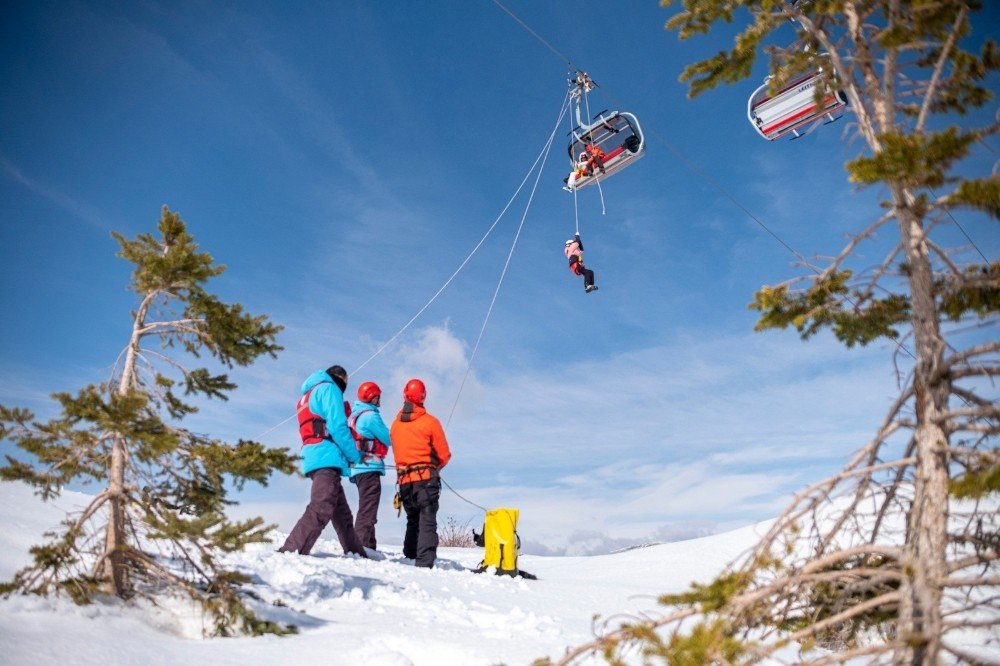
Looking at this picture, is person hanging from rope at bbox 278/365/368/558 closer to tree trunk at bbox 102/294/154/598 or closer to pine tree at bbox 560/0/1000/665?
tree trunk at bbox 102/294/154/598

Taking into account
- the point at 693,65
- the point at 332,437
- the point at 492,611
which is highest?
the point at 693,65

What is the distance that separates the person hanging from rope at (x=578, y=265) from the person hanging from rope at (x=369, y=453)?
4784 millimetres

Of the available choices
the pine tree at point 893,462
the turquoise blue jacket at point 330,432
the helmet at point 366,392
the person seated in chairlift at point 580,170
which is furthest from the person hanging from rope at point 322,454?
the person seated in chairlift at point 580,170

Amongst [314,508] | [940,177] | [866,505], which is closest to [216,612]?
[314,508]

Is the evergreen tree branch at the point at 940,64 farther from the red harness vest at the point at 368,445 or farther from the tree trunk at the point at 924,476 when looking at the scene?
the red harness vest at the point at 368,445

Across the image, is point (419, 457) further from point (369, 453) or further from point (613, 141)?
point (613, 141)

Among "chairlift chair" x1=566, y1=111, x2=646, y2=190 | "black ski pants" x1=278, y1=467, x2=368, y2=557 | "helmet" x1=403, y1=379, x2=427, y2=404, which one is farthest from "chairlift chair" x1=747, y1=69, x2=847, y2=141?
"black ski pants" x1=278, y1=467, x2=368, y2=557

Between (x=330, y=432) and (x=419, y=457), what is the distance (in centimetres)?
159

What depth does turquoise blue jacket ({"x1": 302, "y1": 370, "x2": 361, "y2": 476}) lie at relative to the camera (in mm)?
7379

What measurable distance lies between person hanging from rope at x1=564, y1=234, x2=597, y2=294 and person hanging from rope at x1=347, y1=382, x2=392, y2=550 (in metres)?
4.78

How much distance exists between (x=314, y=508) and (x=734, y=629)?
18.7ft

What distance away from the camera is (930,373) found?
282 cm

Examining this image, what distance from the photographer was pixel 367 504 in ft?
29.8

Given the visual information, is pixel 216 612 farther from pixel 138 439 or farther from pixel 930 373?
pixel 930 373
